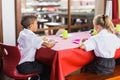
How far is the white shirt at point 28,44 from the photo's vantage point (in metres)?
2.73

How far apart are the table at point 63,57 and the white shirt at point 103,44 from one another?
89 millimetres

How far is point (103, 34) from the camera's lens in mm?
2803

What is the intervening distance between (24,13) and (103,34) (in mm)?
1349

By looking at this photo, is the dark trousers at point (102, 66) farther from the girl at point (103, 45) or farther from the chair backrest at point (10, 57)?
the chair backrest at point (10, 57)

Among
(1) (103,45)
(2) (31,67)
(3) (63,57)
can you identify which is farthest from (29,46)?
(1) (103,45)

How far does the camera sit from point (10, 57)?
2.80m

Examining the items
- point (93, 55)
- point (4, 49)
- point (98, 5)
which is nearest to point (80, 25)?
point (98, 5)

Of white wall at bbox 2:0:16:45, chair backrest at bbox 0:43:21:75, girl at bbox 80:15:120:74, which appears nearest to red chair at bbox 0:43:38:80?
chair backrest at bbox 0:43:21:75

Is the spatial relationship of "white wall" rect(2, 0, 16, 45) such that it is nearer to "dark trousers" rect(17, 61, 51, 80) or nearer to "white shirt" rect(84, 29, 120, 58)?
"dark trousers" rect(17, 61, 51, 80)

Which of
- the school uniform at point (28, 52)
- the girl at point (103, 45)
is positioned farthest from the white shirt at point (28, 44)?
the girl at point (103, 45)

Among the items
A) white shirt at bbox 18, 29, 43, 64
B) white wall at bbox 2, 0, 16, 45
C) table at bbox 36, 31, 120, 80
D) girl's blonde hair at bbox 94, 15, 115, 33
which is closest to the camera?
table at bbox 36, 31, 120, 80

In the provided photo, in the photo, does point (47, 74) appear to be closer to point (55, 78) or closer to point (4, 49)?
point (55, 78)

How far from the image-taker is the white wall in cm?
339

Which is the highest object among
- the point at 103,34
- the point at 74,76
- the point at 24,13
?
the point at 24,13
